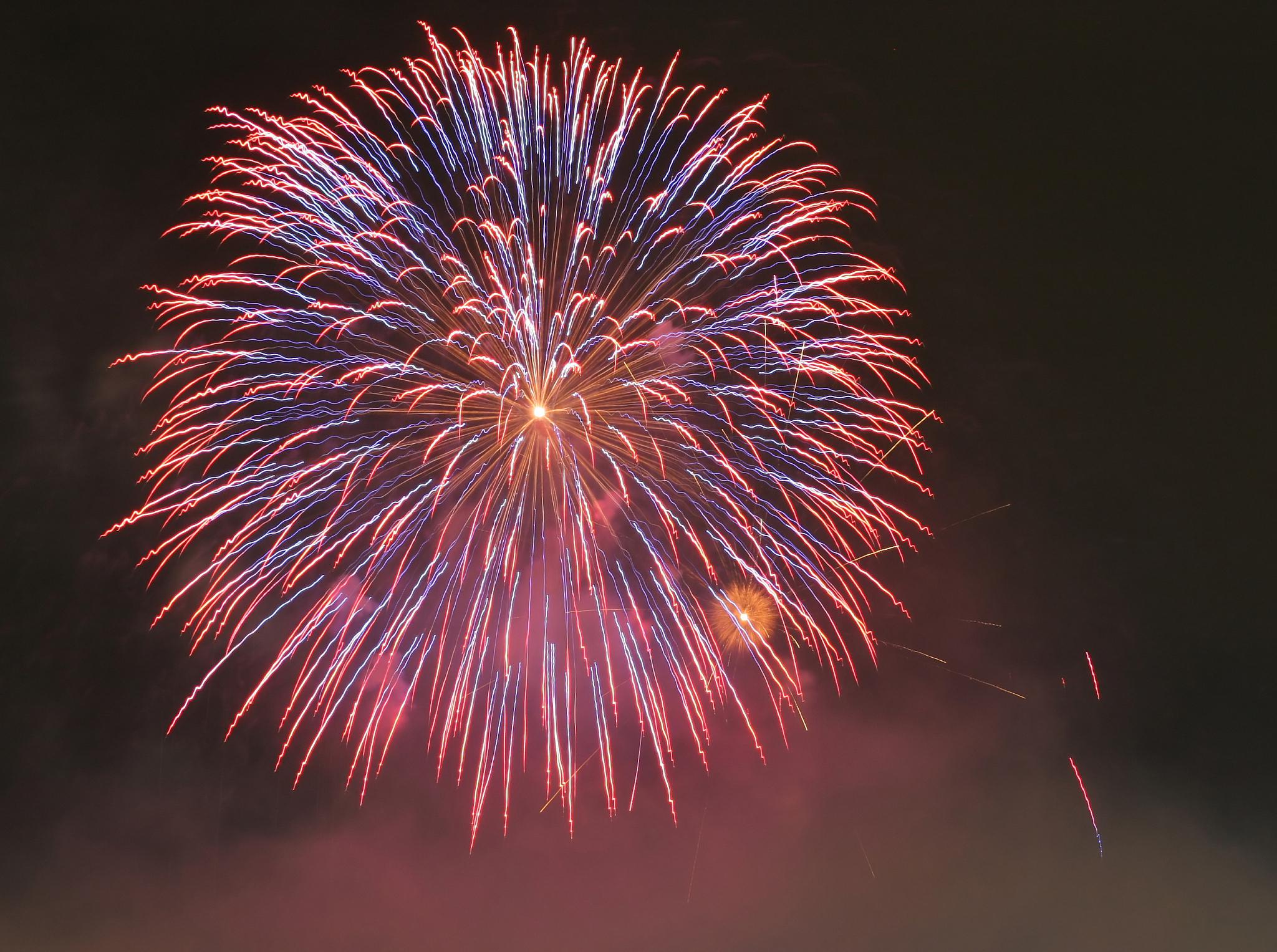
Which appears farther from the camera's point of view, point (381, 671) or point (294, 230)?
point (381, 671)

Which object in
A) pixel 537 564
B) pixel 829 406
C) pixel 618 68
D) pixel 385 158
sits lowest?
pixel 537 564

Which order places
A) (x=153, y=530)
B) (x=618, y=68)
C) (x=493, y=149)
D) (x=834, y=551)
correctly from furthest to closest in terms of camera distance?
(x=153, y=530) < (x=834, y=551) < (x=618, y=68) < (x=493, y=149)

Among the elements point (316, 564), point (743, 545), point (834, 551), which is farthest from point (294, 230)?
point (834, 551)

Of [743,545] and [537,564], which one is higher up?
[743,545]

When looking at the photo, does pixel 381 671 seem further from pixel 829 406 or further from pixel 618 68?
pixel 618 68
